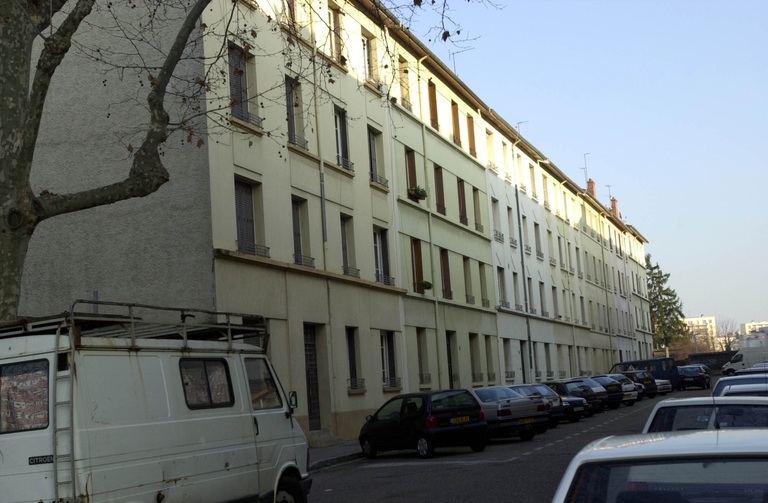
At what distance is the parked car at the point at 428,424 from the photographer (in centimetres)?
2119

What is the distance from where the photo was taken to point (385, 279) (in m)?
31.7

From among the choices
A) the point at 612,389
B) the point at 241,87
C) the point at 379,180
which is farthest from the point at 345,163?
the point at 612,389

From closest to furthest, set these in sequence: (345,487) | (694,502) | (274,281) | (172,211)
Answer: (694,502)
(345,487)
(172,211)
(274,281)

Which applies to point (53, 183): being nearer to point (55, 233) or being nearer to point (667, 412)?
point (55, 233)

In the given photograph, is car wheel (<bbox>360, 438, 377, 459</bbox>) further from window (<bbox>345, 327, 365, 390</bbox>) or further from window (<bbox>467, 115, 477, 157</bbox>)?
window (<bbox>467, 115, 477, 157</bbox>)

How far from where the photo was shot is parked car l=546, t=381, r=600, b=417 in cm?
3449

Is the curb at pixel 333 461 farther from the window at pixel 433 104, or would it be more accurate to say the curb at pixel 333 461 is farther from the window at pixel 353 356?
the window at pixel 433 104

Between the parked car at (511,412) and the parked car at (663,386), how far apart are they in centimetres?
3162

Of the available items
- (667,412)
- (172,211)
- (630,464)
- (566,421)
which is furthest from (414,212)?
(630,464)

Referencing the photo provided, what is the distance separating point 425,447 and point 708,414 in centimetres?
1255

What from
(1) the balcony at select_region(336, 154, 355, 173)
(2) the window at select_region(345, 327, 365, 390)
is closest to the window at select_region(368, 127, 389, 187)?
(1) the balcony at select_region(336, 154, 355, 173)

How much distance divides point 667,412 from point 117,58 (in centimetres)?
1754

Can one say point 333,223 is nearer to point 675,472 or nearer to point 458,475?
point 458,475

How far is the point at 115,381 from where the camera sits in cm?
917
